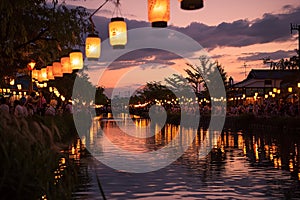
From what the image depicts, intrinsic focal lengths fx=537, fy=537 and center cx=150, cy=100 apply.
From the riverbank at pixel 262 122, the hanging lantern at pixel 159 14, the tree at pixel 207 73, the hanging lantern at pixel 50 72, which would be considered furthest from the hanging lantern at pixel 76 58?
the tree at pixel 207 73

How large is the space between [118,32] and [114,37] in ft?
0.67

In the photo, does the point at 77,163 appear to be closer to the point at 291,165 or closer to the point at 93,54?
the point at 93,54

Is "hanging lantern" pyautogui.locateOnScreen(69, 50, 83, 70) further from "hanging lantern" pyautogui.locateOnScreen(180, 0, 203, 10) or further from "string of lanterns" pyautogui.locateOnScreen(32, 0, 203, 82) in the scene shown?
"hanging lantern" pyautogui.locateOnScreen(180, 0, 203, 10)

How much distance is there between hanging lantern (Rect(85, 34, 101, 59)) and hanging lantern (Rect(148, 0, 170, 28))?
704cm

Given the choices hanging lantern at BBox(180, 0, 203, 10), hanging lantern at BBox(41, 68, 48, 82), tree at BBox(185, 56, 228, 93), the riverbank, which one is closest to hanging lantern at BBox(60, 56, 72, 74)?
hanging lantern at BBox(41, 68, 48, 82)

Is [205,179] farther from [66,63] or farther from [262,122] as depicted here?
[262,122]

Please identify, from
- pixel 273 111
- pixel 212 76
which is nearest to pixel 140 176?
pixel 273 111

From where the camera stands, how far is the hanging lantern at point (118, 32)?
16625mm

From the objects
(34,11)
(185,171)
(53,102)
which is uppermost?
(34,11)

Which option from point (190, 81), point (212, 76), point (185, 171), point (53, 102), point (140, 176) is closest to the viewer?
point (140, 176)

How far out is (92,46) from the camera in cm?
1950

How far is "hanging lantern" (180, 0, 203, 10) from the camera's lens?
31.9 ft

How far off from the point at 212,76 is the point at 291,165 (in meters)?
61.7

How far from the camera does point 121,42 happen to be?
16781 mm
